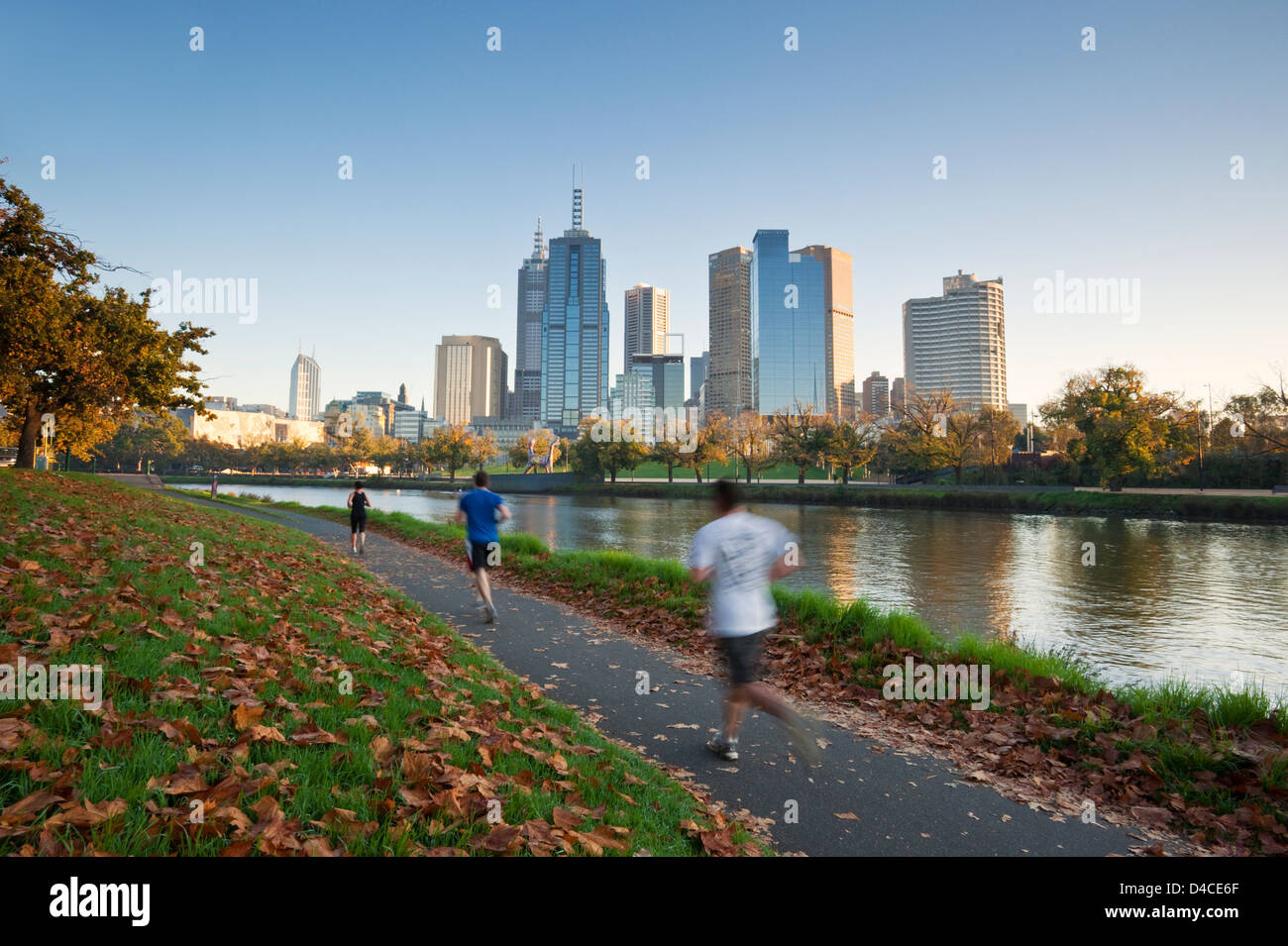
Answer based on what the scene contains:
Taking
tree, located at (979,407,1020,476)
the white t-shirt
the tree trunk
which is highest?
tree, located at (979,407,1020,476)

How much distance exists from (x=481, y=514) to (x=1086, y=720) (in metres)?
9.28

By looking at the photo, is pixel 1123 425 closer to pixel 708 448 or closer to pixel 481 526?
pixel 708 448

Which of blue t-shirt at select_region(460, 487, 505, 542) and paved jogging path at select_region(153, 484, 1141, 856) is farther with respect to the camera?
blue t-shirt at select_region(460, 487, 505, 542)

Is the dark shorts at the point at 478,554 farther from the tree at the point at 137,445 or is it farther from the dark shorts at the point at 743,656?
the tree at the point at 137,445

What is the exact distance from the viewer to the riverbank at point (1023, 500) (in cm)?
Result: 4344

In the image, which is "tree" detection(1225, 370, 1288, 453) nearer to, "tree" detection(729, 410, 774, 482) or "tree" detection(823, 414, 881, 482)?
"tree" detection(823, 414, 881, 482)

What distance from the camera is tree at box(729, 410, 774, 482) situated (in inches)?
3674

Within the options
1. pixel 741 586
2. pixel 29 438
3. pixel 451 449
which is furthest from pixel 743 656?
pixel 451 449

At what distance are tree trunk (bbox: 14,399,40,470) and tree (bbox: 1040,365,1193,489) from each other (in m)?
73.8

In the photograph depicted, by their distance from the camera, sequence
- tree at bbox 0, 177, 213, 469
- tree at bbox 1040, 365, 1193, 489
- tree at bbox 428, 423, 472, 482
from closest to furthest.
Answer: tree at bbox 0, 177, 213, 469 → tree at bbox 1040, 365, 1193, 489 → tree at bbox 428, 423, 472, 482

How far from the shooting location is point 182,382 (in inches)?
1076

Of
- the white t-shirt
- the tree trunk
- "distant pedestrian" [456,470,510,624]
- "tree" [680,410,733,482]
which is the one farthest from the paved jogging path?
"tree" [680,410,733,482]

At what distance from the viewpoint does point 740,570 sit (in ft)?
19.3

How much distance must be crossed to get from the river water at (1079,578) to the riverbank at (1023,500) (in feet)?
9.99
